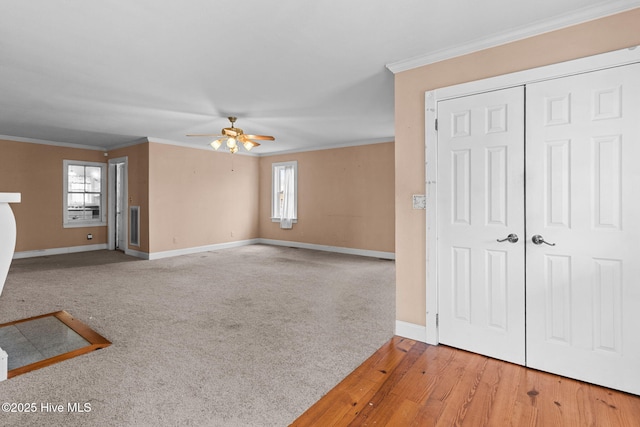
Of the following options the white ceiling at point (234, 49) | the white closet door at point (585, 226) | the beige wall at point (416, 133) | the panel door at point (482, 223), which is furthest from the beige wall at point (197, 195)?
the white closet door at point (585, 226)

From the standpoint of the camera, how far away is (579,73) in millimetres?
2197

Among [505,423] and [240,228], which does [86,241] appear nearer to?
[240,228]

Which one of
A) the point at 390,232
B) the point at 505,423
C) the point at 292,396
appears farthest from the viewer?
the point at 390,232

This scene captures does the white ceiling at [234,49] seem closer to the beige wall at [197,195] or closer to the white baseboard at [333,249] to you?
the beige wall at [197,195]

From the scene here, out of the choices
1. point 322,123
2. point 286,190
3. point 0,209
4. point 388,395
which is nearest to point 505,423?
point 388,395

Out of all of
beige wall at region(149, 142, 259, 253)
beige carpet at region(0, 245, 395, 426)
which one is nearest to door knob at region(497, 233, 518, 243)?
beige carpet at region(0, 245, 395, 426)

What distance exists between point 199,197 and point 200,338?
5211mm

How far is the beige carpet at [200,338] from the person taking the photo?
1950 millimetres

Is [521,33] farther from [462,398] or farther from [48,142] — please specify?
[48,142]

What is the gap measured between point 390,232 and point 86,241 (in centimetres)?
687

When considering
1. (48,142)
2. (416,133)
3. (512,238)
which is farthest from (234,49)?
(48,142)

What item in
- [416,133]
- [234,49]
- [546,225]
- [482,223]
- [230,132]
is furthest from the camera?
[230,132]

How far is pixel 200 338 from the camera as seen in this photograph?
290 centimetres

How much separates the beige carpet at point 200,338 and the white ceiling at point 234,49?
2443mm
